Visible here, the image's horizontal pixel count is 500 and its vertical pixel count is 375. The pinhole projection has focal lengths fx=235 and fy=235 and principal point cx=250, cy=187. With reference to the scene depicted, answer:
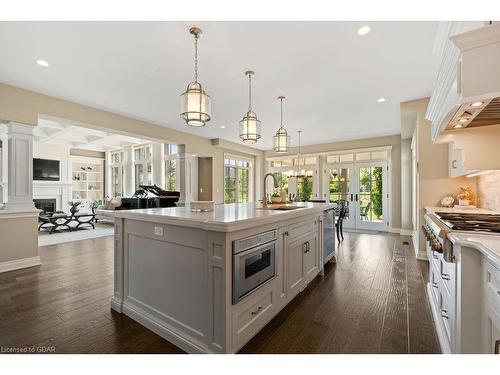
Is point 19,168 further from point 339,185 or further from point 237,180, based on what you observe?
point 339,185

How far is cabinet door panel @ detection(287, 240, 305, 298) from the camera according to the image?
7.50 feet

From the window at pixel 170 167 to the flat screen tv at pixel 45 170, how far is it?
4626mm

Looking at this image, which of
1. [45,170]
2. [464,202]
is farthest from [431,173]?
[45,170]

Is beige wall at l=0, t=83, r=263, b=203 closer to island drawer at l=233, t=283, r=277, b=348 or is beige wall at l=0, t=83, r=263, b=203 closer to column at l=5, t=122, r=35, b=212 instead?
column at l=5, t=122, r=35, b=212

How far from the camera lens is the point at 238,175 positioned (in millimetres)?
8258

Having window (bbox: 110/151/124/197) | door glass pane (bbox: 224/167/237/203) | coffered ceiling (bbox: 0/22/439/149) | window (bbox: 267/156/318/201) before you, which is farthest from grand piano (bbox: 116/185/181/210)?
window (bbox: 110/151/124/197)

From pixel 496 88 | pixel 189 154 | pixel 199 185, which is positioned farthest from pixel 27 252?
pixel 496 88

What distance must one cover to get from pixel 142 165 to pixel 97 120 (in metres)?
4.90

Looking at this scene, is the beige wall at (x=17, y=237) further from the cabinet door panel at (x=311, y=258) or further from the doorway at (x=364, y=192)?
the doorway at (x=364, y=192)

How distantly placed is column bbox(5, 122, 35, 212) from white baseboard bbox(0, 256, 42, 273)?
2.43 feet

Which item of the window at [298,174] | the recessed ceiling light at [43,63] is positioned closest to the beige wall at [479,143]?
the recessed ceiling light at [43,63]

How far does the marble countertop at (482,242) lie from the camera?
100cm

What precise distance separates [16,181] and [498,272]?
5.10 m

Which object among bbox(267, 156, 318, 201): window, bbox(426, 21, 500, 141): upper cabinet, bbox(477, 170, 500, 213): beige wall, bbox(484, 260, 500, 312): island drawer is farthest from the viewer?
bbox(267, 156, 318, 201): window
